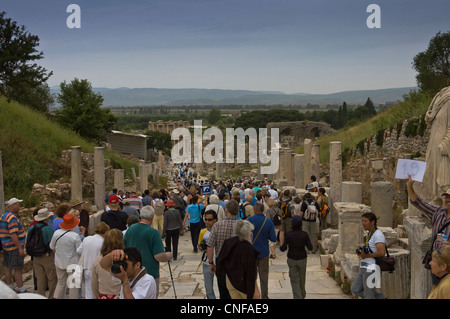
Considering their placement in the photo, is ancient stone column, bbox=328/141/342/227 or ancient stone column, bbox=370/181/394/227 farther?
ancient stone column, bbox=328/141/342/227

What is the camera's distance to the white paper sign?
20.8ft

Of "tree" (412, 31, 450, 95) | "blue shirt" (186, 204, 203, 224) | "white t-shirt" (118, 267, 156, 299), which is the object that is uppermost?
"tree" (412, 31, 450, 95)

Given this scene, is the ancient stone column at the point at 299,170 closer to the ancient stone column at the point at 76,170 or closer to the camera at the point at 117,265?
the ancient stone column at the point at 76,170

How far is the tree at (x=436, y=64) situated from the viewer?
3089 centimetres

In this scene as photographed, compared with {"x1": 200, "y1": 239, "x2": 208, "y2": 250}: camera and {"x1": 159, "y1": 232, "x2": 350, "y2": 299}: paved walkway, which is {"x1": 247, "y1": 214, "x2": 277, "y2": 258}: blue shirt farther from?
{"x1": 159, "y1": 232, "x2": 350, "y2": 299}: paved walkway

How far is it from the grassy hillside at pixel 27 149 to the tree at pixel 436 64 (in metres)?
21.3

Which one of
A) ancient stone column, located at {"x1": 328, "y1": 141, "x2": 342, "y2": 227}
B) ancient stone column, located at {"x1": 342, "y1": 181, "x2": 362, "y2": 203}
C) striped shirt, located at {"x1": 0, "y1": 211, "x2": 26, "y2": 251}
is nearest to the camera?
striped shirt, located at {"x1": 0, "y1": 211, "x2": 26, "y2": 251}

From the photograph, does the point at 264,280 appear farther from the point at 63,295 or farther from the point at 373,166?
the point at 373,166

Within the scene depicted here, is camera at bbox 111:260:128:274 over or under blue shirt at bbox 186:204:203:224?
over

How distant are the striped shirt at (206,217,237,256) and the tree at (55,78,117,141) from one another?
95.8ft

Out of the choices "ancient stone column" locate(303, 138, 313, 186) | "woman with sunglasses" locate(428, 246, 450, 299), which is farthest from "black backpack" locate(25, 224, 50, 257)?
"ancient stone column" locate(303, 138, 313, 186)

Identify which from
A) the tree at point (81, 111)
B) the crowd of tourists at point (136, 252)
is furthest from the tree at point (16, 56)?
the crowd of tourists at point (136, 252)
